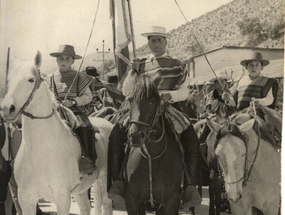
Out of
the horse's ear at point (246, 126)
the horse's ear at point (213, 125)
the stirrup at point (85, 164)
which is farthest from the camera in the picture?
the horse's ear at point (213, 125)

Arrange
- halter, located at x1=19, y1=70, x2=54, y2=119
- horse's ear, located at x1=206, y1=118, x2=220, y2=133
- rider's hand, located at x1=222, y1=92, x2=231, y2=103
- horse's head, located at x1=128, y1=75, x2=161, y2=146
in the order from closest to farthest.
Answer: horse's head, located at x1=128, y1=75, x2=161, y2=146
halter, located at x1=19, y1=70, x2=54, y2=119
horse's ear, located at x1=206, y1=118, x2=220, y2=133
rider's hand, located at x1=222, y1=92, x2=231, y2=103

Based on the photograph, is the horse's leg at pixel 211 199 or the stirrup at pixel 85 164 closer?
the stirrup at pixel 85 164

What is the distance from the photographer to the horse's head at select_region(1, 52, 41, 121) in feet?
14.9

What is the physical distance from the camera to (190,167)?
4906mm

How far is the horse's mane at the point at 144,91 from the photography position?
431 cm

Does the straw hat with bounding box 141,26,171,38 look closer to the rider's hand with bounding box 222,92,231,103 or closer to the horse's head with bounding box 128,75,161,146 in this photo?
the rider's hand with bounding box 222,92,231,103

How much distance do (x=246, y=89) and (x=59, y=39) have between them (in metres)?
2.79

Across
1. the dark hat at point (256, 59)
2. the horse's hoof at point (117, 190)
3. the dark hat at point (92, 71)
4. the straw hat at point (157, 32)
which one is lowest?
the horse's hoof at point (117, 190)

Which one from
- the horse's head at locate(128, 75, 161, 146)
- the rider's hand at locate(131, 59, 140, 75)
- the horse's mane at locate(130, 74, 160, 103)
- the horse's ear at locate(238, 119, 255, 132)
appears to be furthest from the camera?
the rider's hand at locate(131, 59, 140, 75)

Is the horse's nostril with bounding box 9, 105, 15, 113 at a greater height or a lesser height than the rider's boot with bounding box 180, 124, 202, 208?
greater

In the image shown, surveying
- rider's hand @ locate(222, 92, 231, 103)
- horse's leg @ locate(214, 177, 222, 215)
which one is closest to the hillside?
rider's hand @ locate(222, 92, 231, 103)

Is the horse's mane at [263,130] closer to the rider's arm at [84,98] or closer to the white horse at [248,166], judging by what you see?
the white horse at [248,166]

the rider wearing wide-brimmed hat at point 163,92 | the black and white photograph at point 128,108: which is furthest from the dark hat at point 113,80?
the rider wearing wide-brimmed hat at point 163,92

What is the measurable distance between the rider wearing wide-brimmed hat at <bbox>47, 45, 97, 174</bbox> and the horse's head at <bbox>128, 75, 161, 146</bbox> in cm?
135
